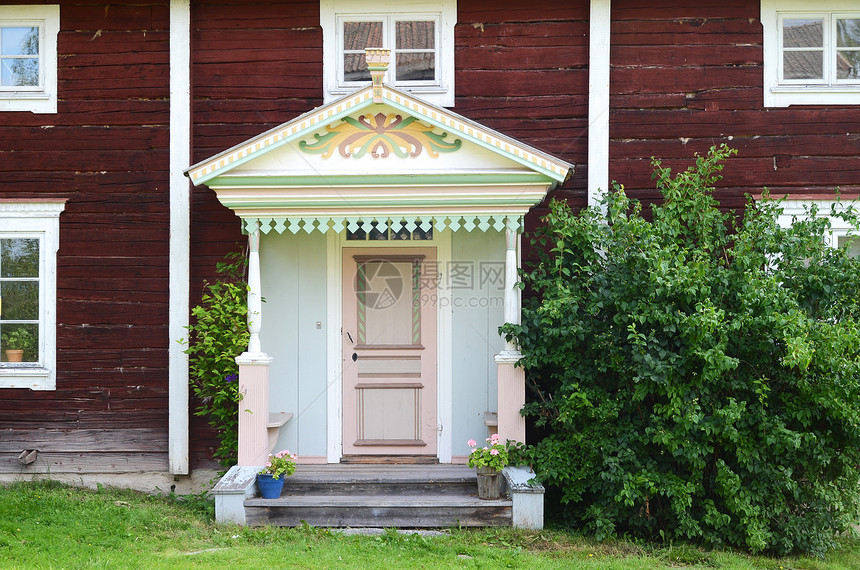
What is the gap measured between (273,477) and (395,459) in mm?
1400

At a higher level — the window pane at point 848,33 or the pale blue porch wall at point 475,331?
the window pane at point 848,33

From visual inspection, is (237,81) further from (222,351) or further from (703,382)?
(703,382)

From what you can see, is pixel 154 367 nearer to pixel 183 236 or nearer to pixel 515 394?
pixel 183 236

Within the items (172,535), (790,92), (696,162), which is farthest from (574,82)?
(172,535)

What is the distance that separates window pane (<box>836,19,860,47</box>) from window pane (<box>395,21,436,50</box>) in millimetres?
3922

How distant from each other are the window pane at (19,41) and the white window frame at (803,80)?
23.4ft

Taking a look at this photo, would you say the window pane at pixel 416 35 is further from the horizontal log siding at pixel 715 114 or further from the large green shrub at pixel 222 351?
the large green shrub at pixel 222 351

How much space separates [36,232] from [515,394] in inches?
193

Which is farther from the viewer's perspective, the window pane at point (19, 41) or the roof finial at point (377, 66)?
the window pane at point (19, 41)

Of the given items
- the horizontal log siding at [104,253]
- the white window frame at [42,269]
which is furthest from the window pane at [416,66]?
the white window frame at [42,269]

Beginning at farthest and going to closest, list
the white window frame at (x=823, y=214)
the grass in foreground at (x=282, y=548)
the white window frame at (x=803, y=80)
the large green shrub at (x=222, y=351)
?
1. the white window frame at (x=803, y=80)
2. the white window frame at (x=823, y=214)
3. the large green shrub at (x=222, y=351)
4. the grass in foreground at (x=282, y=548)

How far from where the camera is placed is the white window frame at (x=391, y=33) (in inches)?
292

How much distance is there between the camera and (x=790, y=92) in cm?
729

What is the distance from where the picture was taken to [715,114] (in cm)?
734
